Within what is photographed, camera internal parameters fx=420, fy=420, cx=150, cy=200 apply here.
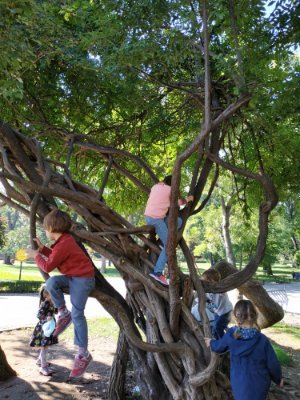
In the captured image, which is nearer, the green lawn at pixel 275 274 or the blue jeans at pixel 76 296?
the blue jeans at pixel 76 296

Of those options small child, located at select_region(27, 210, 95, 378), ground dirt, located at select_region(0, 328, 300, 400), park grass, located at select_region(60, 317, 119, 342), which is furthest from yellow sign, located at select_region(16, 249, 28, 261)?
park grass, located at select_region(60, 317, 119, 342)

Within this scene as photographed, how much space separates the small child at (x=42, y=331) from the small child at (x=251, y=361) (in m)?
2.53

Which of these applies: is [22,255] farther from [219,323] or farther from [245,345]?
[219,323]

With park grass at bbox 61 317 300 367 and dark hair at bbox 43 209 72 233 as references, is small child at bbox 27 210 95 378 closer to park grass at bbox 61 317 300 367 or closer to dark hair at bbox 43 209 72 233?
dark hair at bbox 43 209 72 233

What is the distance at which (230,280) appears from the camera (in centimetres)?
393

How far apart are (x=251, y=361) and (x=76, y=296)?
1.39 metres

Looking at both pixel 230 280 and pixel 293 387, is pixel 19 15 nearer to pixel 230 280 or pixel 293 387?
pixel 230 280

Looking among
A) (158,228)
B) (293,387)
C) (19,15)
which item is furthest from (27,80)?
(293,387)

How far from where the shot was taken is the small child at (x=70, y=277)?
3230mm

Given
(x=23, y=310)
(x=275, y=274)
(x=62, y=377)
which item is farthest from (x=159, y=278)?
(x=275, y=274)

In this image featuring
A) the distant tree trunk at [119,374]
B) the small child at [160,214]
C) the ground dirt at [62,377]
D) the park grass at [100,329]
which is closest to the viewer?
the small child at [160,214]

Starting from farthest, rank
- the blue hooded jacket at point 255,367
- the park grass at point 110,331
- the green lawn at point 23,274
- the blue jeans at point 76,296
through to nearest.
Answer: the green lawn at point 23,274 < the park grass at point 110,331 < the blue jeans at point 76,296 < the blue hooded jacket at point 255,367

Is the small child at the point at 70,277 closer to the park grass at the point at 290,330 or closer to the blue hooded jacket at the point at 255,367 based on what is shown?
the blue hooded jacket at the point at 255,367

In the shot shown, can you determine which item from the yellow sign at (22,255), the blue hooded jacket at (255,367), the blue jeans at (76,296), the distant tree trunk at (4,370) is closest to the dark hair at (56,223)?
the yellow sign at (22,255)
